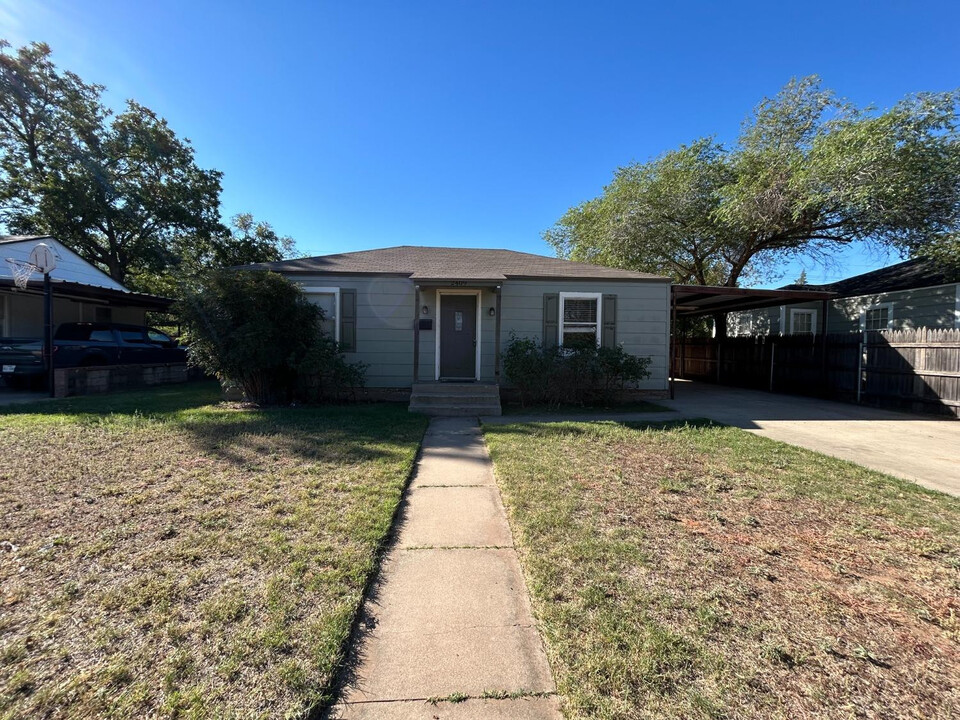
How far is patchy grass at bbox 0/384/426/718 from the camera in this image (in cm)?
159

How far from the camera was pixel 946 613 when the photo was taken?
2105mm

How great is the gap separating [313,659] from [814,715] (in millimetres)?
1894

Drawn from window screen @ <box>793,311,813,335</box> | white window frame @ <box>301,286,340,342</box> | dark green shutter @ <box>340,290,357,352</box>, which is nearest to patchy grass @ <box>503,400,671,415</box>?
dark green shutter @ <box>340,290,357,352</box>

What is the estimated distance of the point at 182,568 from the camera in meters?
2.39

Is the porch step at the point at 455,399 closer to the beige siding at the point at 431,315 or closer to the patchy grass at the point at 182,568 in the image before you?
the beige siding at the point at 431,315

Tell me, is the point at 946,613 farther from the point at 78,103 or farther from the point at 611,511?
the point at 78,103

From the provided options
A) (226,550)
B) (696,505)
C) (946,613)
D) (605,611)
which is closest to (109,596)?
(226,550)

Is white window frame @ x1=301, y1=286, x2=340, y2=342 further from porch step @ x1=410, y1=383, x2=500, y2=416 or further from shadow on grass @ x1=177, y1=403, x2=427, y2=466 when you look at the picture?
porch step @ x1=410, y1=383, x2=500, y2=416

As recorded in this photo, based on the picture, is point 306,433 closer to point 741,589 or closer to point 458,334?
point 458,334

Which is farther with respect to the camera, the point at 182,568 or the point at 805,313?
the point at 805,313

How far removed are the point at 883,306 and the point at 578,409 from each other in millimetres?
11782

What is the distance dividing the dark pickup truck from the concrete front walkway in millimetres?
10596

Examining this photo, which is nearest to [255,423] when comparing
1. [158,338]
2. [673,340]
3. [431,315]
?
[431,315]

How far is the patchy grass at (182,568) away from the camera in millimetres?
1588
